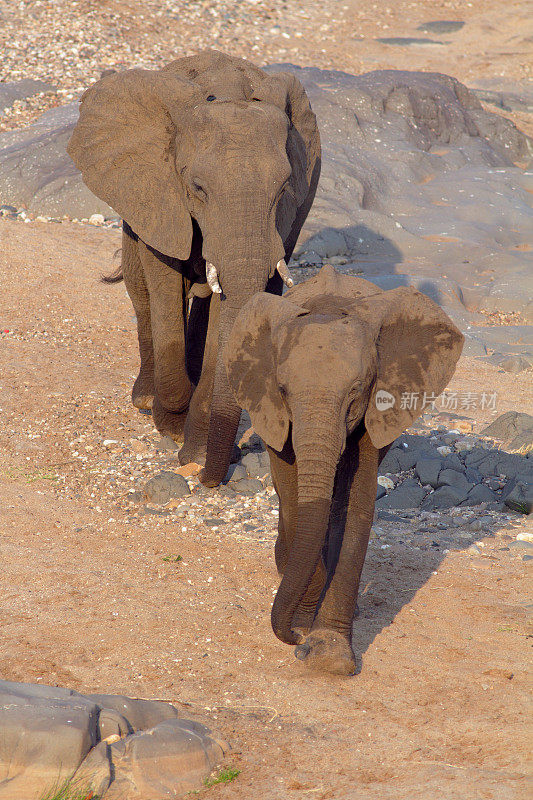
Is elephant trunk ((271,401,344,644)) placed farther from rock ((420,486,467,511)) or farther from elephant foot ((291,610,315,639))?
rock ((420,486,467,511))

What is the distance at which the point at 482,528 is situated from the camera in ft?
24.6

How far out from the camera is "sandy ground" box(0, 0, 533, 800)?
439cm

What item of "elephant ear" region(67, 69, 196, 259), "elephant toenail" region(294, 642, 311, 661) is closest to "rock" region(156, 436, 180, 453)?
"elephant ear" region(67, 69, 196, 259)

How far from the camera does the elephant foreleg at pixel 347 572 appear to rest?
5152 millimetres

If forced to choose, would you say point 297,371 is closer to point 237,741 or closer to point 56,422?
point 237,741

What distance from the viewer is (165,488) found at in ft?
25.2

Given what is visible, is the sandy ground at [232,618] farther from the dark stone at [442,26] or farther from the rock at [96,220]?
the dark stone at [442,26]

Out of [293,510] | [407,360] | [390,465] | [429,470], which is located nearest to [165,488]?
[390,465]

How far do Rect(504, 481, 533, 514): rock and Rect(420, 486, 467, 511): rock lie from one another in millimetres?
370

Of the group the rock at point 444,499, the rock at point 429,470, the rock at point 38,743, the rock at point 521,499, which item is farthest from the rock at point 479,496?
the rock at point 38,743

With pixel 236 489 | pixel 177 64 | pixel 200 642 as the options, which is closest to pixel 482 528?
pixel 236 489

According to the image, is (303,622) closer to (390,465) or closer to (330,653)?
(330,653)

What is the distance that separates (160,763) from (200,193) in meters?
4.77

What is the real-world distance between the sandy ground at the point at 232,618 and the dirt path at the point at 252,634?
13 millimetres
